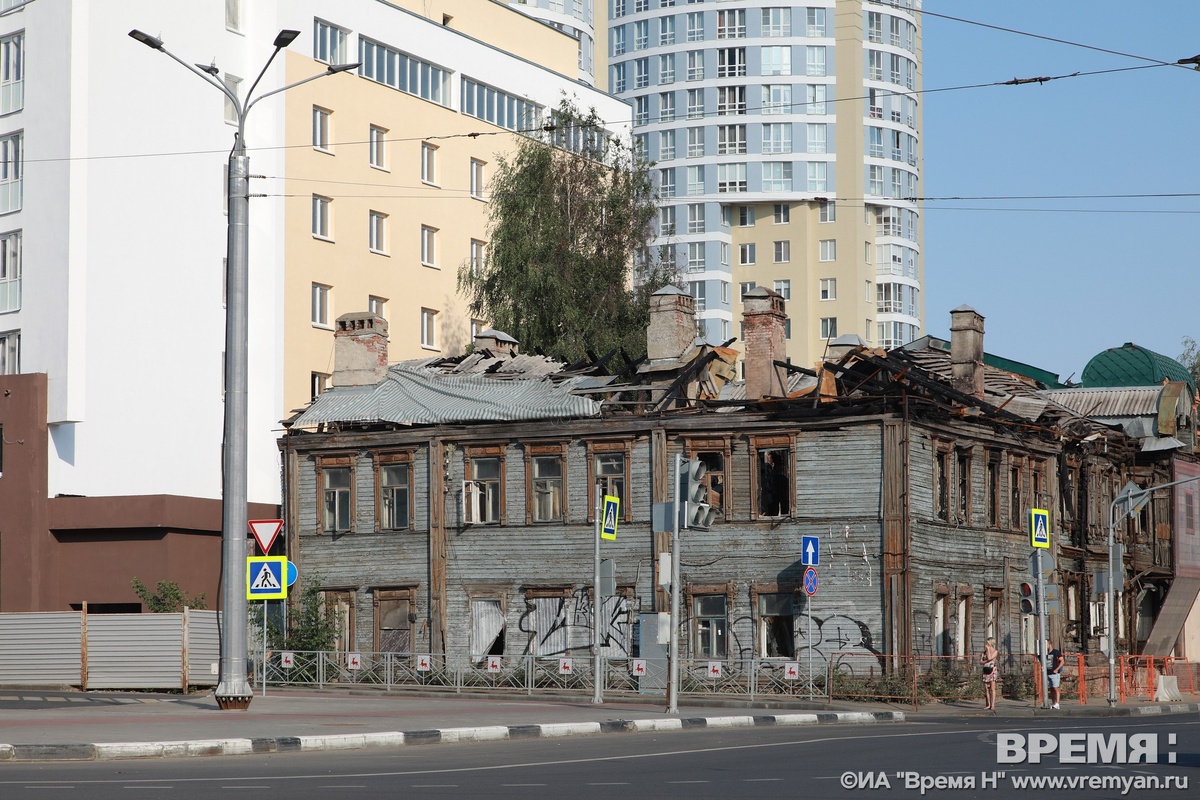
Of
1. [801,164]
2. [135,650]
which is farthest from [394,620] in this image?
[801,164]

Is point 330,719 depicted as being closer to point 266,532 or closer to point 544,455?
point 266,532

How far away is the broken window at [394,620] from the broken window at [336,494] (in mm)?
2143

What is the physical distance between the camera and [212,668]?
111ft

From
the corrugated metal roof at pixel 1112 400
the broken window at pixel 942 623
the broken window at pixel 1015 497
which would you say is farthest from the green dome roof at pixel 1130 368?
the broken window at pixel 942 623

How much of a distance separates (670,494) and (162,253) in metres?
21.8

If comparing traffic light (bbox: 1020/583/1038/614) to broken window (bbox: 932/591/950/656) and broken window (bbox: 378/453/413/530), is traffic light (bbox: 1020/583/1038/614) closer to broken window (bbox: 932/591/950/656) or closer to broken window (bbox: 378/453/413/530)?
broken window (bbox: 932/591/950/656)

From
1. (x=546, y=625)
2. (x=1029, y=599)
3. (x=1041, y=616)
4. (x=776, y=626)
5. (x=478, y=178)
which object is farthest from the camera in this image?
(x=478, y=178)

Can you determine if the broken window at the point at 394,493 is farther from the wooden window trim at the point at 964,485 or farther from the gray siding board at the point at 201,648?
the wooden window trim at the point at 964,485

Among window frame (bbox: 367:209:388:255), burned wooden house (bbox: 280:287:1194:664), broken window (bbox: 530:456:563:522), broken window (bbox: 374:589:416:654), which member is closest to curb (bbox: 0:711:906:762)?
burned wooden house (bbox: 280:287:1194:664)

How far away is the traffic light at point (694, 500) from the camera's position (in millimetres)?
25266

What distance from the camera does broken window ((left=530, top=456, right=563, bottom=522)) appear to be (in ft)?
126

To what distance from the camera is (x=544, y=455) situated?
126ft

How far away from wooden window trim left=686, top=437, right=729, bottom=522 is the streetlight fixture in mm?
15312

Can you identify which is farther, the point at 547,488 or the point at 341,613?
the point at 341,613
